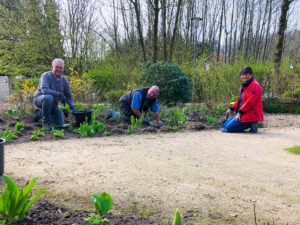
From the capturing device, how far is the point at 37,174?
2555 mm

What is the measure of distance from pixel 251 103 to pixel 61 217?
415cm

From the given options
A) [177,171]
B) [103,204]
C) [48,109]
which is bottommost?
[177,171]

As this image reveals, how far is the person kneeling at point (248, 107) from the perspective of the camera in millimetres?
4766

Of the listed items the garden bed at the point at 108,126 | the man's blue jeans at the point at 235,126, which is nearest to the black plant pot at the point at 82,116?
the garden bed at the point at 108,126

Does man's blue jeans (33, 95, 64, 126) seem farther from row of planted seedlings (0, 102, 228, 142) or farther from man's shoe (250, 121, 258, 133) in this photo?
man's shoe (250, 121, 258, 133)

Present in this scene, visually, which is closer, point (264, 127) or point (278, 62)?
point (264, 127)

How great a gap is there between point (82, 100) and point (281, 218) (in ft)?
19.8

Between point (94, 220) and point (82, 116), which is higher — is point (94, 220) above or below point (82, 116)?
below

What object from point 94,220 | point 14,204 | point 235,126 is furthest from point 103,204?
point 235,126

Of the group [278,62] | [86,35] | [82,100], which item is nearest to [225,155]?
[82,100]

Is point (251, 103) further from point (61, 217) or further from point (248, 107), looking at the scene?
point (61, 217)

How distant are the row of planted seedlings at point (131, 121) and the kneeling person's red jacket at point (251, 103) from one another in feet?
2.79

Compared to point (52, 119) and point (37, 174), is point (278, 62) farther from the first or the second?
point (37, 174)

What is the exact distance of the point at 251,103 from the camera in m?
4.78
